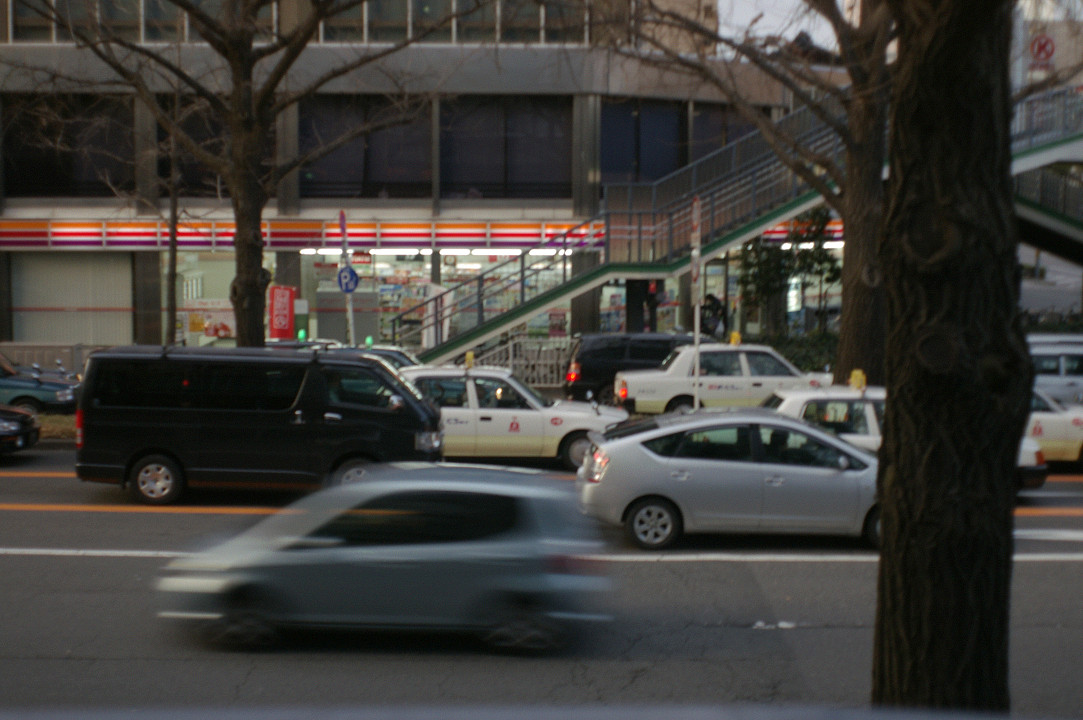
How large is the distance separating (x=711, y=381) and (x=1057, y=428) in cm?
572

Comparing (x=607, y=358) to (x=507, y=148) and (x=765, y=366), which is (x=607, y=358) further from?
(x=507, y=148)

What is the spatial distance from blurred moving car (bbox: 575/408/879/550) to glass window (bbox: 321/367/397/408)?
318 centimetres

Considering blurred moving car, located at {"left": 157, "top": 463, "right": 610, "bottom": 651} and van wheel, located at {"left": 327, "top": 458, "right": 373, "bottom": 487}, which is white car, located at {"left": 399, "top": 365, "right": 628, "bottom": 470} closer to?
van wheel, located at {"left": 327, "top": 458, "right": 373, "bottom": 487}

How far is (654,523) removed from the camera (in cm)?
1082

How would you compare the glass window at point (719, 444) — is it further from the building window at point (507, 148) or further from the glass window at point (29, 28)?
the glass window at point (29, 28)

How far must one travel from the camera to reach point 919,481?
430 centimetres

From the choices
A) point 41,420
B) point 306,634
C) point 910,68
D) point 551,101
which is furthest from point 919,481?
point 551,101

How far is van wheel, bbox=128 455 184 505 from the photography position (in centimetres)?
1277

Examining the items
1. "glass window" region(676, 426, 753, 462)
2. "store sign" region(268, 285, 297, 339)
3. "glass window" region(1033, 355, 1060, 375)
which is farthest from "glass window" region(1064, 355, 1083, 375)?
"store sign" region(268, 285, 297, 339)

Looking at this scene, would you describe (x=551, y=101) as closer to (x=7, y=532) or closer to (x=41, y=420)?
(x=41, y=420)

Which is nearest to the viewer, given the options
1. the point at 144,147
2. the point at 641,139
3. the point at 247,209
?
the point at 247,209

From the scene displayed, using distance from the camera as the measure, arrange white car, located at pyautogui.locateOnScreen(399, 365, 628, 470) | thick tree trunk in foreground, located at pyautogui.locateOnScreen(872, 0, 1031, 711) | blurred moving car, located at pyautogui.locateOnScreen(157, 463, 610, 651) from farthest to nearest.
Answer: white car, located at pyautogui.locateOnScreen(399, 365, 628, 470) < blurred moving car, located at pyautogui.locateOnScreen(157, 463, 610, 651) < thick tree trunk in foreground, located at pyautogui.locateOnScreen(872, 0, 1031, 711)

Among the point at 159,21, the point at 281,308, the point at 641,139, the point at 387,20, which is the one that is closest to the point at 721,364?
the point at 281,308

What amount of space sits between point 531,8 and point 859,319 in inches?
675
